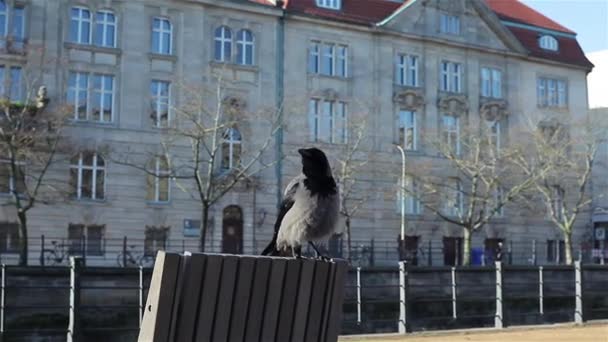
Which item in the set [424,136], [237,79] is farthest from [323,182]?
[424,136]

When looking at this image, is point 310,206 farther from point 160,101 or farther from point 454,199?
point 454,199

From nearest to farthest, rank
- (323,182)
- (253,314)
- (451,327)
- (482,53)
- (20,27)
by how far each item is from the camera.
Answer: (253,314)
(323,182)
(451,327)
(20,27)
(482,53)

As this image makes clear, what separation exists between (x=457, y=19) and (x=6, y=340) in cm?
3922

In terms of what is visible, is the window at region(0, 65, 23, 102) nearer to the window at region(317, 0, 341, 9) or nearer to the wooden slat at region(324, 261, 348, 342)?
the window at region(317, 0, 341, 9)

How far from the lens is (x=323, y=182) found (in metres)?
6.72

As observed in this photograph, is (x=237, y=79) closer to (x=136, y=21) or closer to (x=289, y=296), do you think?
(x=136, y=21)

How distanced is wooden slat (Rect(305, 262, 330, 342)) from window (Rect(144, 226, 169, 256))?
34.5 meters

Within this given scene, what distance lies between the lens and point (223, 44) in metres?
44.0

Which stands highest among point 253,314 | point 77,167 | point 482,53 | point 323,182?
point 482,53

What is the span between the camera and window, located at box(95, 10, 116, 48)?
40500 millimetres

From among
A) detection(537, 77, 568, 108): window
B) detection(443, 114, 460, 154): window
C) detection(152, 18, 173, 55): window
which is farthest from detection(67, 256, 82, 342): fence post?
detection(537, 77, 568, 108): window

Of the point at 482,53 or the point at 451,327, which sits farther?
the point at 482,53

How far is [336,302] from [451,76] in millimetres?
45859

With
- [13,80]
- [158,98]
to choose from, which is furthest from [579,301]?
[13,80]
